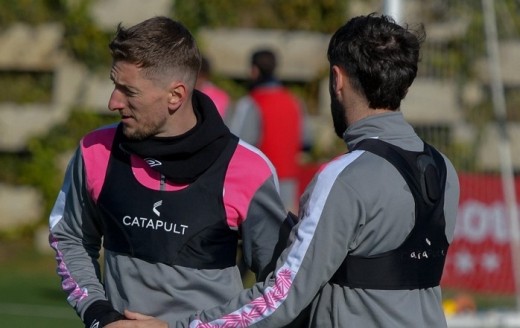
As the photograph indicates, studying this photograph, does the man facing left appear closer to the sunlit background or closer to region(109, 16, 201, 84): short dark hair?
region(109, 16, 201, 84): short dark hair

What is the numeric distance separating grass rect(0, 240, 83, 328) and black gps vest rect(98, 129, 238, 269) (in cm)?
545

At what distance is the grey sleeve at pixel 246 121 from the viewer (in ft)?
31.2

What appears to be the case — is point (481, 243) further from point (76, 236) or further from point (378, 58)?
point (378, 58)

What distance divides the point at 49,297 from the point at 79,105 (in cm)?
388

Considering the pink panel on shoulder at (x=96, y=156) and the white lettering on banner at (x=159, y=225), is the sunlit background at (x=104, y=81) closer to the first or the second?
the pink panel on shoulder at (x=96, y=156)

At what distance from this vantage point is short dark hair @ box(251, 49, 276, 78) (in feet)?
31.6

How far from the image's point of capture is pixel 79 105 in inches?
549

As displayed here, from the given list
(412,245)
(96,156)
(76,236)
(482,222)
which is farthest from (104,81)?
(412,245)

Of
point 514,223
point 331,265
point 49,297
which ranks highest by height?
point 331,265

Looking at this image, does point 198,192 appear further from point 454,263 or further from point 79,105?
point 79,105

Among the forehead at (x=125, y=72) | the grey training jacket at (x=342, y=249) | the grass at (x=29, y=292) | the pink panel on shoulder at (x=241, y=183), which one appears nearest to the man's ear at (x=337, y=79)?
the grey training jacket at (x=342, y=249)

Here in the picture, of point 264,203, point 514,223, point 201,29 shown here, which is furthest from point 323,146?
point 264,203

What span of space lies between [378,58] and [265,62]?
610 centimetres

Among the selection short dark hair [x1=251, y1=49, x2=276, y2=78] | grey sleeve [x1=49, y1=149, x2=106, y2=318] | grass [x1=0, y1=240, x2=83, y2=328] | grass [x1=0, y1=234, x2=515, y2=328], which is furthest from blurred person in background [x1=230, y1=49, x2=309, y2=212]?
grey sleeve [x1=49, y1=149, x2=106, y2=318]
